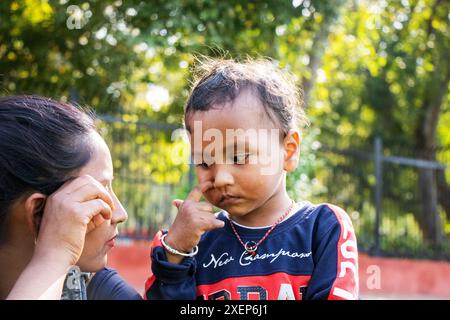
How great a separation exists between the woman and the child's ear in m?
0.71

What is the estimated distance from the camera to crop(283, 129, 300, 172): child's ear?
2406mm

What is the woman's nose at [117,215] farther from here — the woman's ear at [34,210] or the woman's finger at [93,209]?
the woman's ear at [34,210]

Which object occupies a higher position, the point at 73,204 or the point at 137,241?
the point at 73,204

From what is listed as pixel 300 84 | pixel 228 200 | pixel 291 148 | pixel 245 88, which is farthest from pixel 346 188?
pixel 228 200

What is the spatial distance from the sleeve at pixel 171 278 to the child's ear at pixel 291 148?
496 millimetres

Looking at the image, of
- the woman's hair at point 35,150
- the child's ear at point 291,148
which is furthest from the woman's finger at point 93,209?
the child's ear at point 291,148

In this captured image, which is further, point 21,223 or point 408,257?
point 408,257

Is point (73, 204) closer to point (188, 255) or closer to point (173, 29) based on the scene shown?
point (188, 255)

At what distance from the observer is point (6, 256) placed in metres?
1.85

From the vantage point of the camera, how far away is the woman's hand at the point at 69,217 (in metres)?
1.66
